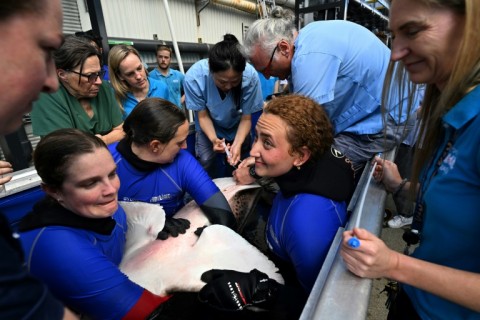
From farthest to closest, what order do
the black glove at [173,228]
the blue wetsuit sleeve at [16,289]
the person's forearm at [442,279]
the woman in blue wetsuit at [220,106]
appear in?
the woman in blue wetsuit at [220,106] < the black glove at [173,228] < the person's forearm at [442,279] < the blue wetsuit sleeve at [16,289]

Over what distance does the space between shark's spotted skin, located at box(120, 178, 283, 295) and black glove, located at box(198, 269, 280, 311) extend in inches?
4.2

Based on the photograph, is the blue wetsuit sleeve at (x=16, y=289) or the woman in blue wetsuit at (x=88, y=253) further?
the woman in blue wetsuit at (x=88, y=253)

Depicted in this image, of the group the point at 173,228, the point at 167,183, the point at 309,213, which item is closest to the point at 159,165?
the point at 167,183

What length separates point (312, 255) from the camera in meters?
1.10

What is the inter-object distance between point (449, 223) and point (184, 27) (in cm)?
759

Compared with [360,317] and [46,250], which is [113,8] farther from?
[360,317]

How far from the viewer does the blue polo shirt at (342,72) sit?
165 cm

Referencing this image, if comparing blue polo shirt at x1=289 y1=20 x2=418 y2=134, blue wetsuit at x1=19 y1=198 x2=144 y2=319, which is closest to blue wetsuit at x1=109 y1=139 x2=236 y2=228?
blue wetsuit at x1=19 y1=198 x2=144 y2=319

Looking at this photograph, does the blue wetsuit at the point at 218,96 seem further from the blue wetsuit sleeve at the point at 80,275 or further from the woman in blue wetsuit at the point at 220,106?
the blue wetsuit sleeve at the point at 80,275

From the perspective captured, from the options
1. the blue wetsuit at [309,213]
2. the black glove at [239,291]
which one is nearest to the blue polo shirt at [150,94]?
the blue wetsuit at [309,213]

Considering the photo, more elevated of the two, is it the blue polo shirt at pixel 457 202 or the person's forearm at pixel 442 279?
Result: the blue polo shirt at pixel 457 202

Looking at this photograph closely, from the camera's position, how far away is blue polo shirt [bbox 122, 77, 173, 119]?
2.59m

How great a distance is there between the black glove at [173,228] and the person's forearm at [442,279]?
1.11 meters

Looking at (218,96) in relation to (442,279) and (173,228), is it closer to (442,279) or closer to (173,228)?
(173,228)
